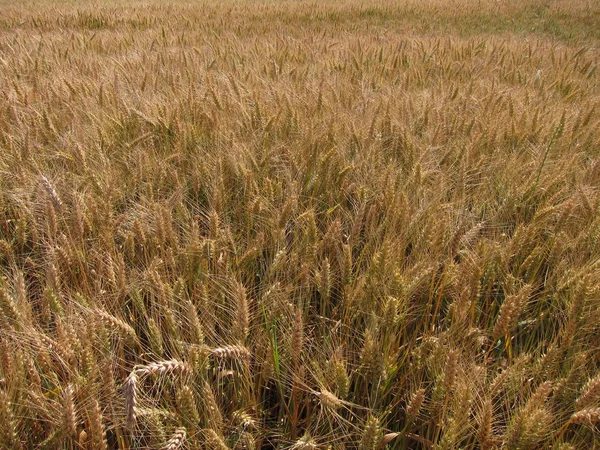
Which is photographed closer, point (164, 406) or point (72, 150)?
point (164, 406)

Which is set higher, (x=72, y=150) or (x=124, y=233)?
(x=72, y=150)

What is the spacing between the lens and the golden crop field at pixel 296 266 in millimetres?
849


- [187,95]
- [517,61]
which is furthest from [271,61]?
[517,61]

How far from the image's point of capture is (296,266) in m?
1.19

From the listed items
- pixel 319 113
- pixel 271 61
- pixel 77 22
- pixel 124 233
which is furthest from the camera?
pixel 77 22

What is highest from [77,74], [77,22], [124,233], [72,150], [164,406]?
[77,22]

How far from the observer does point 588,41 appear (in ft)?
18.9

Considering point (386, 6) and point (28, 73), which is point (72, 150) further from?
point (386, 6)

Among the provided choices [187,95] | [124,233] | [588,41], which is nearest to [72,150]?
[124,233]

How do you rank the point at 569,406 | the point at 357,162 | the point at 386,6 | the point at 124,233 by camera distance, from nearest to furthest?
the point at 569,406 → the point at 124,233 → the point at 357,162 → the point at 386,6

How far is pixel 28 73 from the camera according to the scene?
2.87 metres

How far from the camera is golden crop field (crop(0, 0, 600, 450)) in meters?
0.85

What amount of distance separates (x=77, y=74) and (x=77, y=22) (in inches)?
181

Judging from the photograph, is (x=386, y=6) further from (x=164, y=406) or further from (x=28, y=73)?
(x=164, y=406)
